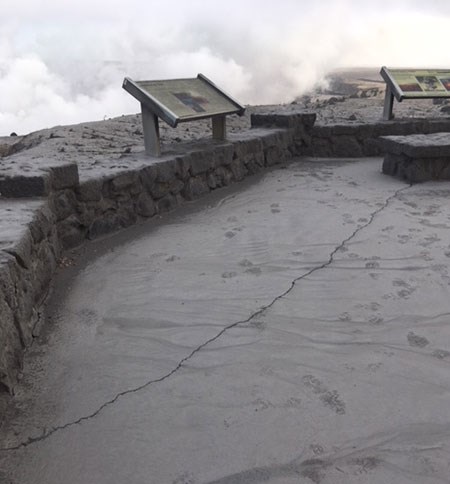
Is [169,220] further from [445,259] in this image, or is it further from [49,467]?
[49,467]

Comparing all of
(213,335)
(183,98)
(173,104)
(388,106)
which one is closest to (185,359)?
(213,335)

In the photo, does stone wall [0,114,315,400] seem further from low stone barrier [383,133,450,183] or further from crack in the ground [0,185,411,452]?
low stone barrier [383,133,450,183]

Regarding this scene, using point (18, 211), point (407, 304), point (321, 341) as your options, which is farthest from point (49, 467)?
point (407, 304)

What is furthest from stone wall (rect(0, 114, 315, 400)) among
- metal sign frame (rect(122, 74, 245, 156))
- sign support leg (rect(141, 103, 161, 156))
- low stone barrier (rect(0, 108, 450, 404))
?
metal sign frame (rect(122, 74, 245, 156))

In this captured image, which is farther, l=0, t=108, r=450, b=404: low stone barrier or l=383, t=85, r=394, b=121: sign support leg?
l=383, t=85, r=394, b=121: sign support leg

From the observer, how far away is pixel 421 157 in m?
6.26

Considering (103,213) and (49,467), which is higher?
(103,213)

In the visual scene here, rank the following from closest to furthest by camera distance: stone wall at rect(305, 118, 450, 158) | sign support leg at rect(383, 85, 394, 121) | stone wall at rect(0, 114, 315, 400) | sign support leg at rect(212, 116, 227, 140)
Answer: stone wall at rect(0, 114, 315, 400) < sign support leg at rect(212, 116, 227, 140) < stone wall at rect(305, 118, 450, 158) < sign support leg at rect(383, 85, 394, 121)

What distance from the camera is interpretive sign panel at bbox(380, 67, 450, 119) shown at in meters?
8.19

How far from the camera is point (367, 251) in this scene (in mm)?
4000

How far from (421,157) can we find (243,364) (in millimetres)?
4809

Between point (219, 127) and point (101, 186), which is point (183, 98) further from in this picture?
point (101, 186)

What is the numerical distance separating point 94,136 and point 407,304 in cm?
611

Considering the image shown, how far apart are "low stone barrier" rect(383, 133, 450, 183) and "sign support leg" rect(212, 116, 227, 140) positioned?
7.84 feet
